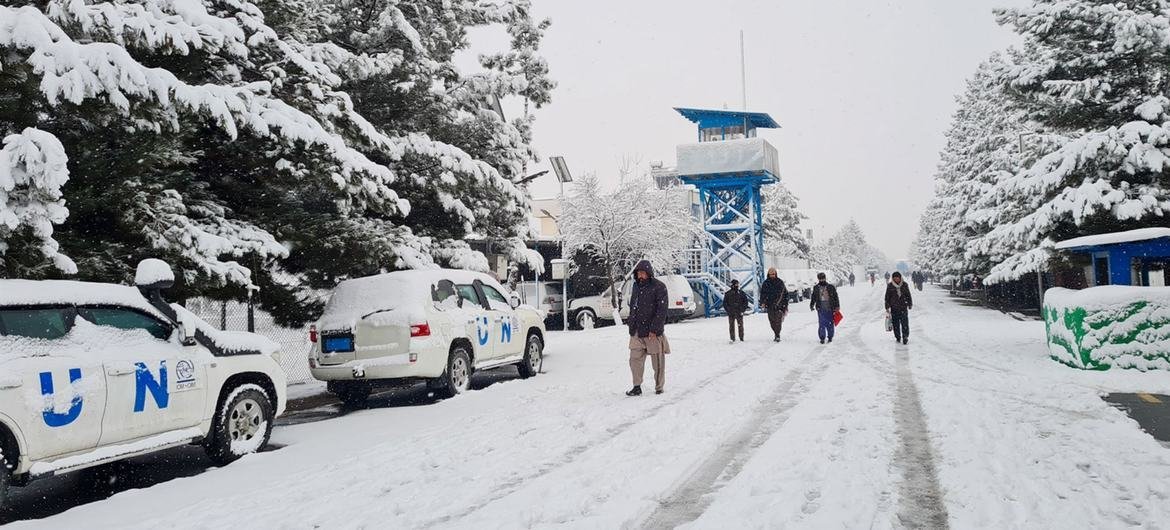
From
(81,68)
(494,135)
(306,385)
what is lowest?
(306,385)

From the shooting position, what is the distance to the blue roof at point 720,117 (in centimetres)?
3428

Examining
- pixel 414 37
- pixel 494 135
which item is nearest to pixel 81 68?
pixel 414 37

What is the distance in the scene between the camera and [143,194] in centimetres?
782

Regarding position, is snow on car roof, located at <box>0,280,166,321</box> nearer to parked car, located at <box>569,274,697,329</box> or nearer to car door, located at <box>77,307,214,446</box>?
car door, located at <box>77,307,214,446</box>

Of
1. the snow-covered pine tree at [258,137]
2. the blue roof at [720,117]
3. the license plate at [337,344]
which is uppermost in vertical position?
the blue roof at [720,117]

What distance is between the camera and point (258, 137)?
353 inches

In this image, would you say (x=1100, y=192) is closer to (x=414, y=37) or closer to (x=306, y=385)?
(x=414, y=37)

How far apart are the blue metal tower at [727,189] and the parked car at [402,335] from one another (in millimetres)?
21469

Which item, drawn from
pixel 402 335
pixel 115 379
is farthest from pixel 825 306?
pixel 115 379

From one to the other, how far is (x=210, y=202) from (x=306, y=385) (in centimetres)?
496

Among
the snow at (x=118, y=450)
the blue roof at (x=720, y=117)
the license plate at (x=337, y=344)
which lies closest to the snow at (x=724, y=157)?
the blue roof at (x=720, y=117)

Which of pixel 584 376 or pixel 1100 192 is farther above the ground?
pixel 1100 192

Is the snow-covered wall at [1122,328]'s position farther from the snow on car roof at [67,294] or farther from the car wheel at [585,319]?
the car wheel at [585,319]

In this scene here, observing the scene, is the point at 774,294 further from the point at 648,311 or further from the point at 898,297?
the point at 648,311
